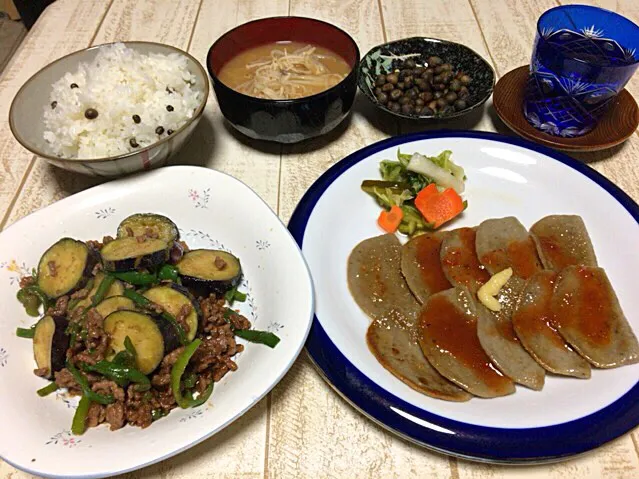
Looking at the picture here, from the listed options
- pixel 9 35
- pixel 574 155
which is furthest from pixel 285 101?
pixel 9 35

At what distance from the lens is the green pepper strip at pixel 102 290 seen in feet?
6.15

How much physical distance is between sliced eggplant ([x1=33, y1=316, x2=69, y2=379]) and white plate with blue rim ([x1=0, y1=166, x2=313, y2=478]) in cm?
7

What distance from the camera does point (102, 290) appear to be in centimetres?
188

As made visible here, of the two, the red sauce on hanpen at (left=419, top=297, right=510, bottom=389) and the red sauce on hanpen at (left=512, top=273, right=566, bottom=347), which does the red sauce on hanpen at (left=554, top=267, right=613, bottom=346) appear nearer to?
the red sauce on hanpen at (left=512, top=273, right=566, bottom=347)

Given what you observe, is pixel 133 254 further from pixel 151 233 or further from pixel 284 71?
pixel 284 71

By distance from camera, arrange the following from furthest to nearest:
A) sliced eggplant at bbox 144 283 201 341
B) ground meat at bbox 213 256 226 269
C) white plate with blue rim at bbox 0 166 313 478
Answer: ground meat at bbox 213 256 226 269 → sliced eggplant at bbox 144 283 201 341 → white plate with blue rim at bbox 0 166 313 478

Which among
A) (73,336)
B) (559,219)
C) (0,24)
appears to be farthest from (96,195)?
(0,24)

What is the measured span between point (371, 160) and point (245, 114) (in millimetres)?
669

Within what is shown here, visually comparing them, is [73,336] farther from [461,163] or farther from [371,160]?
[461,163]

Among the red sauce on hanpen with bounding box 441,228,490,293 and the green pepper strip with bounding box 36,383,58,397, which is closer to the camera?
the green pepper strip with bounding box 36,383,58,397

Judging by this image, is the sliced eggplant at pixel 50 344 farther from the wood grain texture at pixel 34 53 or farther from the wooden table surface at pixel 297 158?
the wood grain texture at pixel 34 53

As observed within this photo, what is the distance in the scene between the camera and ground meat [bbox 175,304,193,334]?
5.82 ft

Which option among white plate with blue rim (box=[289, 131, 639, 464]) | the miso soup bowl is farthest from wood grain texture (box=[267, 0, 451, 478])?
the miso soup bowl

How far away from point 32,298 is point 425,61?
2.40 meters
